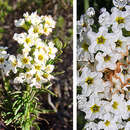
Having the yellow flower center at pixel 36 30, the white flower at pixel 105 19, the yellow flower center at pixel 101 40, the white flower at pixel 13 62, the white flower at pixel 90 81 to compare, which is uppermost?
the white flower at pixel 105 19

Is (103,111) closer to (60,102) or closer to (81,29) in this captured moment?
(81,29)

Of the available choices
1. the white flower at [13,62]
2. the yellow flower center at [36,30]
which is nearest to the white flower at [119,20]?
the yellow flower center at [36,30]

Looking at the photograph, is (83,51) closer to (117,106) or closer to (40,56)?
(40,56)

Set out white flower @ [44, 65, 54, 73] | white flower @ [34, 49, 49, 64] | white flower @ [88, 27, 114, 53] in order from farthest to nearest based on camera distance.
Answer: white flower @ [44, 65, 54, 73] → white flower @ [34, 49, 49, 64] → white flower @ [88, 27, 114, 53]

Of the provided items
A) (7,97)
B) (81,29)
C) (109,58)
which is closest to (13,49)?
(7,97)

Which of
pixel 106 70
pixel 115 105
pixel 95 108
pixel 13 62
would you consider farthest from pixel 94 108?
pixel 13 62

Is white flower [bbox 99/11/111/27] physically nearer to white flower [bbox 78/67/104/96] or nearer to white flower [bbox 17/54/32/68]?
white flower [bbox 78/67/104/96]

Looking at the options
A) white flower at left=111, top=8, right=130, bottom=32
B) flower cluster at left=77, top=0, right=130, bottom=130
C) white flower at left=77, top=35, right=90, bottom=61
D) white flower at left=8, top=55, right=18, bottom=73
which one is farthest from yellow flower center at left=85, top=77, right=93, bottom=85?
white flower at left=8, top=55, right=18, bottom=73

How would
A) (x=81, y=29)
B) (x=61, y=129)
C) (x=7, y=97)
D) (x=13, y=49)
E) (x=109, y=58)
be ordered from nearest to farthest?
(x=109, y=58)
(x=81, y=29)
(x=7, y=97)
(x=61, y=129)
(x=13, y=49)

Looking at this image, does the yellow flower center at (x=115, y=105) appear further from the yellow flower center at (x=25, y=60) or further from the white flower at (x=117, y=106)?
the yellow flower center at (x=25, y=60)
